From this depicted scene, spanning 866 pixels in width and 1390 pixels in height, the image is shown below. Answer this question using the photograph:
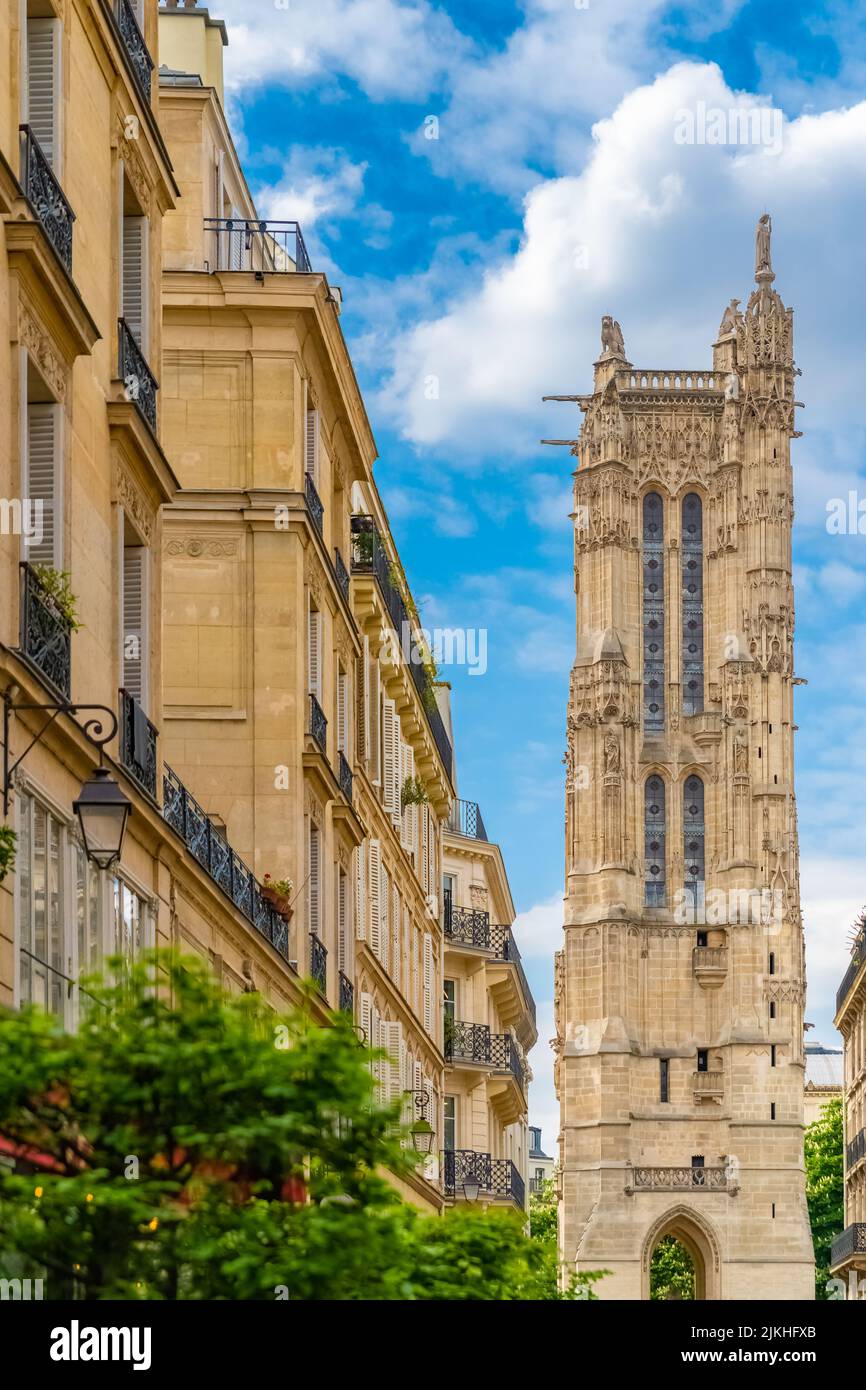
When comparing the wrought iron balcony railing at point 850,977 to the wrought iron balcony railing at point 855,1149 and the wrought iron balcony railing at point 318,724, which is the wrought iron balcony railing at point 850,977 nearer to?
the wrought iron balcony railing at point 855,1149

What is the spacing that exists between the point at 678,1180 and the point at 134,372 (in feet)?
295

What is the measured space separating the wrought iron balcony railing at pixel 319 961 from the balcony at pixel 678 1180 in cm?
7657

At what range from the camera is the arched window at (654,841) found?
368 feet

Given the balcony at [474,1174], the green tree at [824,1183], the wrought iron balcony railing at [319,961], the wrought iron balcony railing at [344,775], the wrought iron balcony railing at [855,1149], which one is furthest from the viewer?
the green tree at [824,1183]

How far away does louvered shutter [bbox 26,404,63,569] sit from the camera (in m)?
19.0

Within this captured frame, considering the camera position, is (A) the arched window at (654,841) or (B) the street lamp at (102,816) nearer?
(B) the street lamp at (102,816)

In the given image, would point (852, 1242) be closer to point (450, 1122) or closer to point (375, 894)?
point (450, 1122)

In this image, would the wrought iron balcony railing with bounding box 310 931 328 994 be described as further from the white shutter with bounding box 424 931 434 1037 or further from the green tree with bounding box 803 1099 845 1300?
the green tree with bounding box 803 1099 845 1300

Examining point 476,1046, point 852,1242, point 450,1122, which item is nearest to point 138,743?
point 476,1046

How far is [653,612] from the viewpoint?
116m

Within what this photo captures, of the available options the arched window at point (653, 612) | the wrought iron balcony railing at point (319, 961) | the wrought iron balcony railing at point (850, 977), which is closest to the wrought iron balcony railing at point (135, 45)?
the wrought iron balcony railing at point (319, 961)

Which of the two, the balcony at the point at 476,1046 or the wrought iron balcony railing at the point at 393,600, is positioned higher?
the wrought iron balcony railing at the point at 393,600

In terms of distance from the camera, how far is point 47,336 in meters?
18.8

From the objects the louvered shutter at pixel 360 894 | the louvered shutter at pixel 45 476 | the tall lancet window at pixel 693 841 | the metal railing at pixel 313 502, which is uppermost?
the tall lancet window at pixel 693 841
